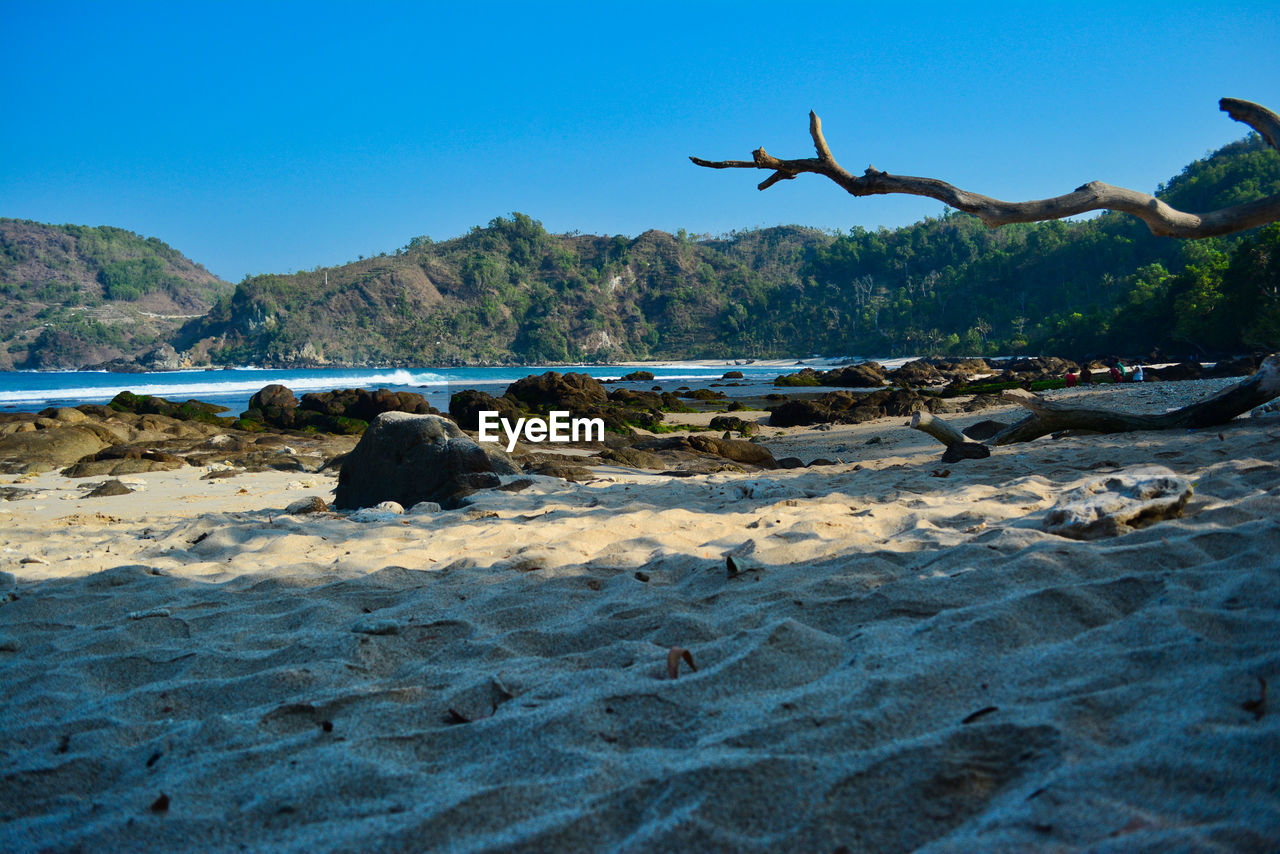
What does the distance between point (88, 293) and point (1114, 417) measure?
172 m

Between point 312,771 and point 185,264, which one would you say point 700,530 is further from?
point 185,264

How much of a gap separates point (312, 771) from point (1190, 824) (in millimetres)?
1655

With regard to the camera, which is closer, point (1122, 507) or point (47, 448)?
point (1122, 507)

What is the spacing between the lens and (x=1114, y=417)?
7.13 m

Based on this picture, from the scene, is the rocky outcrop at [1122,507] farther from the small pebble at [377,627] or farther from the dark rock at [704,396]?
the dark rock at [704,396]

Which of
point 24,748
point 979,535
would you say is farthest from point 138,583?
point 979,535

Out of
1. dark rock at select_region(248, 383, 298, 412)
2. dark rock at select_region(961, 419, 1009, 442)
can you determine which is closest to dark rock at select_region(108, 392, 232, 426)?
dark rock at select_region(248, 383, 298, 412)

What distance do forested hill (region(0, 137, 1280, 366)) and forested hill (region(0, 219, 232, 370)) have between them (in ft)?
2.20

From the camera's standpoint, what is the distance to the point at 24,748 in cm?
186

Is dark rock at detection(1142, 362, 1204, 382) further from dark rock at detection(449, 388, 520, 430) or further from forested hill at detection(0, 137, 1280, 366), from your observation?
forested hill at detection(0, 137, 1280, 366)

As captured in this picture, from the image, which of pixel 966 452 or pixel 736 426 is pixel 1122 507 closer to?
pixel 966 452

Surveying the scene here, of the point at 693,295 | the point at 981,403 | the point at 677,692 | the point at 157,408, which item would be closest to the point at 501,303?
the point at 693,295

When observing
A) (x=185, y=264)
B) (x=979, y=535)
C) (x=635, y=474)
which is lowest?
(x=635, y=474)

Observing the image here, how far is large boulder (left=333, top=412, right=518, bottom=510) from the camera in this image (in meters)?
6.38
